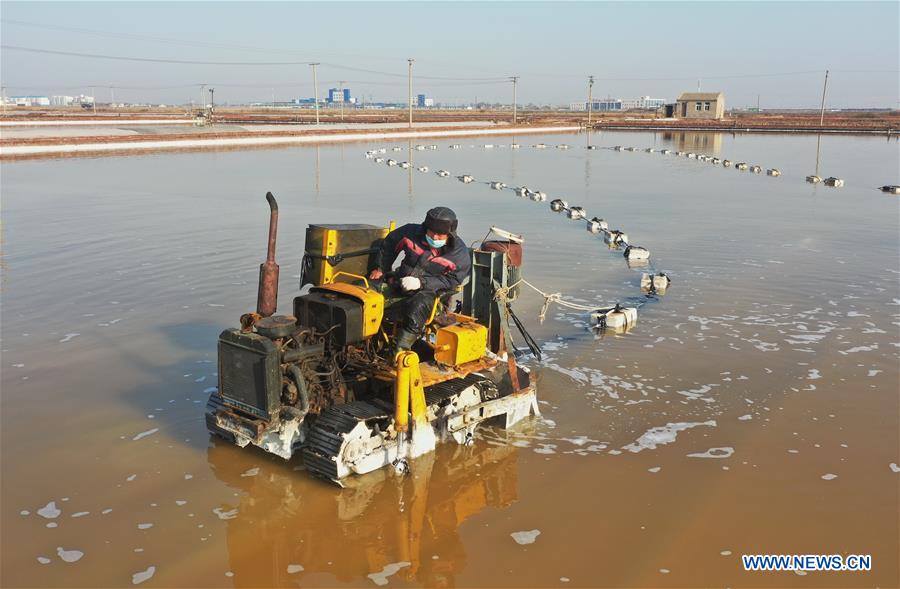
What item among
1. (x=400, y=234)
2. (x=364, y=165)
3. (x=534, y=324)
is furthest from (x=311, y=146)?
(x=400, y=234)

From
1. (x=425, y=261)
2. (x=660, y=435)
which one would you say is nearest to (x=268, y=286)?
(x=425, y=261)

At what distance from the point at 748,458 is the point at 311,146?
1752 inches

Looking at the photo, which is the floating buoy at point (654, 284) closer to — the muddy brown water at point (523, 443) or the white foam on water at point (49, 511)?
the muddy brown water at point (523, 443)

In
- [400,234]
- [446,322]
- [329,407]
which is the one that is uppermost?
[400,234]

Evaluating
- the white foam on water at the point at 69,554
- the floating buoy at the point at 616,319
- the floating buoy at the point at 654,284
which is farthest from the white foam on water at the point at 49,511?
the floating buoy at the point at 654,284

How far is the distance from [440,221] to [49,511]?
12.4ft

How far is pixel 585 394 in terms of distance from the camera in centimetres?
818

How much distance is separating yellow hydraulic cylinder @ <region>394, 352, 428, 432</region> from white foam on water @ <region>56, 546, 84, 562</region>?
2.35 metres

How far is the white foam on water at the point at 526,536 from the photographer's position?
539 centimetres

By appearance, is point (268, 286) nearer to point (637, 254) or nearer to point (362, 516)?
point (362, 516)

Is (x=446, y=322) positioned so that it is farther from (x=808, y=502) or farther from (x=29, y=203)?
(x=29, y=203)

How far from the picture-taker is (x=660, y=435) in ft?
23.5

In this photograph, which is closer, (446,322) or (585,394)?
(446,322)

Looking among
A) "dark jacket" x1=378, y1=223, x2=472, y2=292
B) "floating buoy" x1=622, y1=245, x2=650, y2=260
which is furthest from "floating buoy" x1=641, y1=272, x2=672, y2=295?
"dark jacket" x1=378, y1=223, x2=472, y2=292
